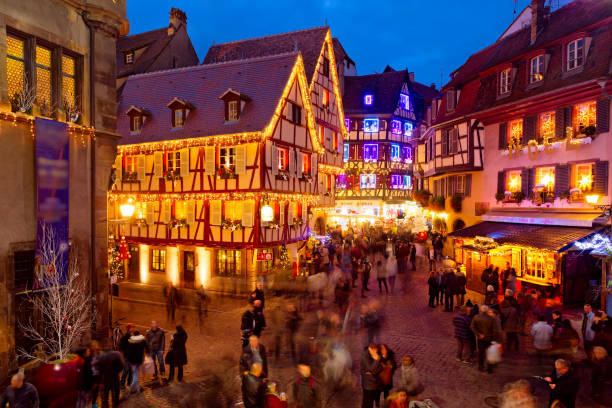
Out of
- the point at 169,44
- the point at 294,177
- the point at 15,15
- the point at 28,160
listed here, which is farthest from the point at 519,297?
the point at 169,44

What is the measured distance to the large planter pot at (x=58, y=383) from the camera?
8914 millimetres

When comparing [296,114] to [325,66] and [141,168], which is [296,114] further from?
[141,168]

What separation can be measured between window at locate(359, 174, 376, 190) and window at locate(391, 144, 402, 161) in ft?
8.71

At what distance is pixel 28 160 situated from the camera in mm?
10844

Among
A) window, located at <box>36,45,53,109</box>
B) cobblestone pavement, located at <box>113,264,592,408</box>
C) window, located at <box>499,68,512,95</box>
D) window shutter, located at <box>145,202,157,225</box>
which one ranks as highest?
window, located at <box>499,68,512,95</box>

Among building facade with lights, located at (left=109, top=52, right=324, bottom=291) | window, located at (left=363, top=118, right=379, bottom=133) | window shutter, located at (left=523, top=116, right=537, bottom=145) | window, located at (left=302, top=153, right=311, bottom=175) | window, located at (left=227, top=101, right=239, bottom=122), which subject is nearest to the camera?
window shutter, located at (left=523, top=116, right=537, bottom=145)

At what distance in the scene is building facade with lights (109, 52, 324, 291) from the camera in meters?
20.7

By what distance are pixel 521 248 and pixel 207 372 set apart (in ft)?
45.7

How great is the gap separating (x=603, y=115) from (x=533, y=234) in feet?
16.9

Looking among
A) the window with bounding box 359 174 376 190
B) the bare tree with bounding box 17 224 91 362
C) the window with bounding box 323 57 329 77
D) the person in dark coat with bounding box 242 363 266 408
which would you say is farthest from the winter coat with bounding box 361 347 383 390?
the window with bounding box 359 174 376 190

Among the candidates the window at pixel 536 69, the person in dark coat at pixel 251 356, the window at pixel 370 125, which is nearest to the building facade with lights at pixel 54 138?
the person in dark coat at pixel 251 356

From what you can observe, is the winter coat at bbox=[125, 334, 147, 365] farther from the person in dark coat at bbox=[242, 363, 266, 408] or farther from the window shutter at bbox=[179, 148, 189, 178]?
the window shutter at bbox=[179, 148, 189, 178]

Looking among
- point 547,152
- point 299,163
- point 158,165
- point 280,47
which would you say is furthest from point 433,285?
point 280,47

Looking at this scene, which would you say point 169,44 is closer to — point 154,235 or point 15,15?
point 154,235
